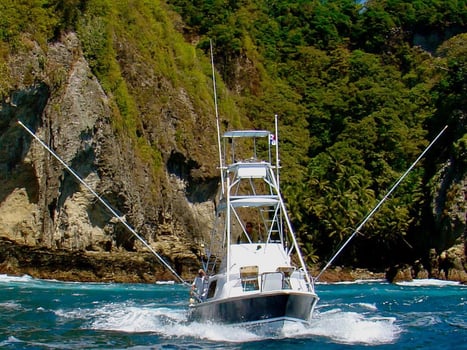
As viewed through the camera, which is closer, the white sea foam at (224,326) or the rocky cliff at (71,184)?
the white sea foam at (224,326)

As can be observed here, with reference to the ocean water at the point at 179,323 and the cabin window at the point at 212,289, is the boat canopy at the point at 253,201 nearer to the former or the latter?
the cabin window at the point at 212,289

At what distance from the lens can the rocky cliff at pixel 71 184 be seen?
44531 mm

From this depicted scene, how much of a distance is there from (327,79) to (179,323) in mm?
60779

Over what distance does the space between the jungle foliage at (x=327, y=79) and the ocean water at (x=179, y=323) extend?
20.3 meters

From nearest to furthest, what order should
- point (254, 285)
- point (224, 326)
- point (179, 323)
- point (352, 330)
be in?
point (224, 326)
point (254, 285)
point (352, 330)
point (179, 323)

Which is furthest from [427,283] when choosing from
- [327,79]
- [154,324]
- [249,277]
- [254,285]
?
[254,285]

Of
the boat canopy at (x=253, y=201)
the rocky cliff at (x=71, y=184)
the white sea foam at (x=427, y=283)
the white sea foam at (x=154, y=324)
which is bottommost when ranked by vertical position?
the white sea foam at (x=154, y=324)

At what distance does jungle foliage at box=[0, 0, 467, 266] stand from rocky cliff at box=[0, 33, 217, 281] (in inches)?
105

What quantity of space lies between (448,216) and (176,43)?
1147 inches

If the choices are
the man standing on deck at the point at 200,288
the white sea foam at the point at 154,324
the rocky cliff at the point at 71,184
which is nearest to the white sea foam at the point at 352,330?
the white sea foam at the point at 154,324

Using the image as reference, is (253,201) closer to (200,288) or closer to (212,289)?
(212,289)

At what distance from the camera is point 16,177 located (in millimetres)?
45031

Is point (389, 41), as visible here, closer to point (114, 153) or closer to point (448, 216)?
point (448, 216)

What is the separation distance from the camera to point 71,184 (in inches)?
1831
